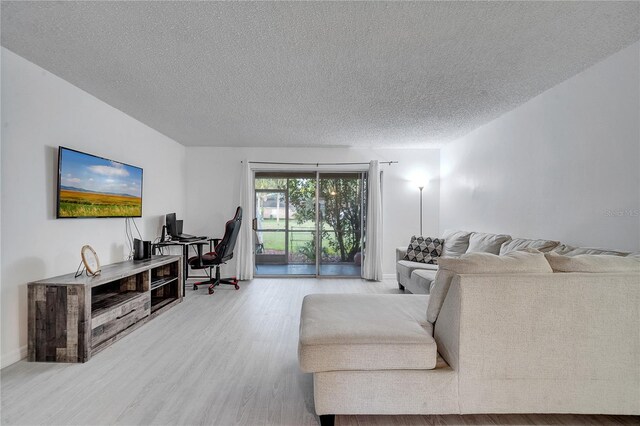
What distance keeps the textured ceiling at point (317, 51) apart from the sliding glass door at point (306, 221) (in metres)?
2.05

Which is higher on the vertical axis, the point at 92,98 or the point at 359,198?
the point at 92,98

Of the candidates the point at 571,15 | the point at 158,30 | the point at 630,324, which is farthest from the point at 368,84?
the point at 630,324

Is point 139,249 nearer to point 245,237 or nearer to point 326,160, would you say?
point 245,237

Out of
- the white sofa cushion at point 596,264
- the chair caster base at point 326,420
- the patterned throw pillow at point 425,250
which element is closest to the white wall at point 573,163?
the patterned throw pillow at point 425,250

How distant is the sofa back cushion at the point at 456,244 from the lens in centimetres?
400

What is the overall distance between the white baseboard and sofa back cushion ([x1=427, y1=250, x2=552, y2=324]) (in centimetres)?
315

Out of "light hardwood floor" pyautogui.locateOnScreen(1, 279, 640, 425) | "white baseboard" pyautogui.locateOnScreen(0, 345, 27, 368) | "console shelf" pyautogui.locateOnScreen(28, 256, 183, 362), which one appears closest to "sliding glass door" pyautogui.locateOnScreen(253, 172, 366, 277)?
"light hardwood floor" pyautogui.locateOnScreen(1, 279, 640, 425)

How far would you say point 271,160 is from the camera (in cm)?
546

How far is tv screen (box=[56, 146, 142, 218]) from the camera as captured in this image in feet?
8.82

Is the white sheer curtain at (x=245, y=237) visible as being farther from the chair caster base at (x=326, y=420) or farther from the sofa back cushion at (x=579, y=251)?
the sofa back cushion at (x=579, y=251)

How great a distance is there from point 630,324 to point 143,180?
15.8ft

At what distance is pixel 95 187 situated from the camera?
10.1 feet

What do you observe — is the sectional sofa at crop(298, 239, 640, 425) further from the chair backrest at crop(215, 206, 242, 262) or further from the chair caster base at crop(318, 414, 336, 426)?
the chair backrest at crop(215, 206, 242, 262)

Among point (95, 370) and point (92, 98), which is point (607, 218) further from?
point (92, 98)
